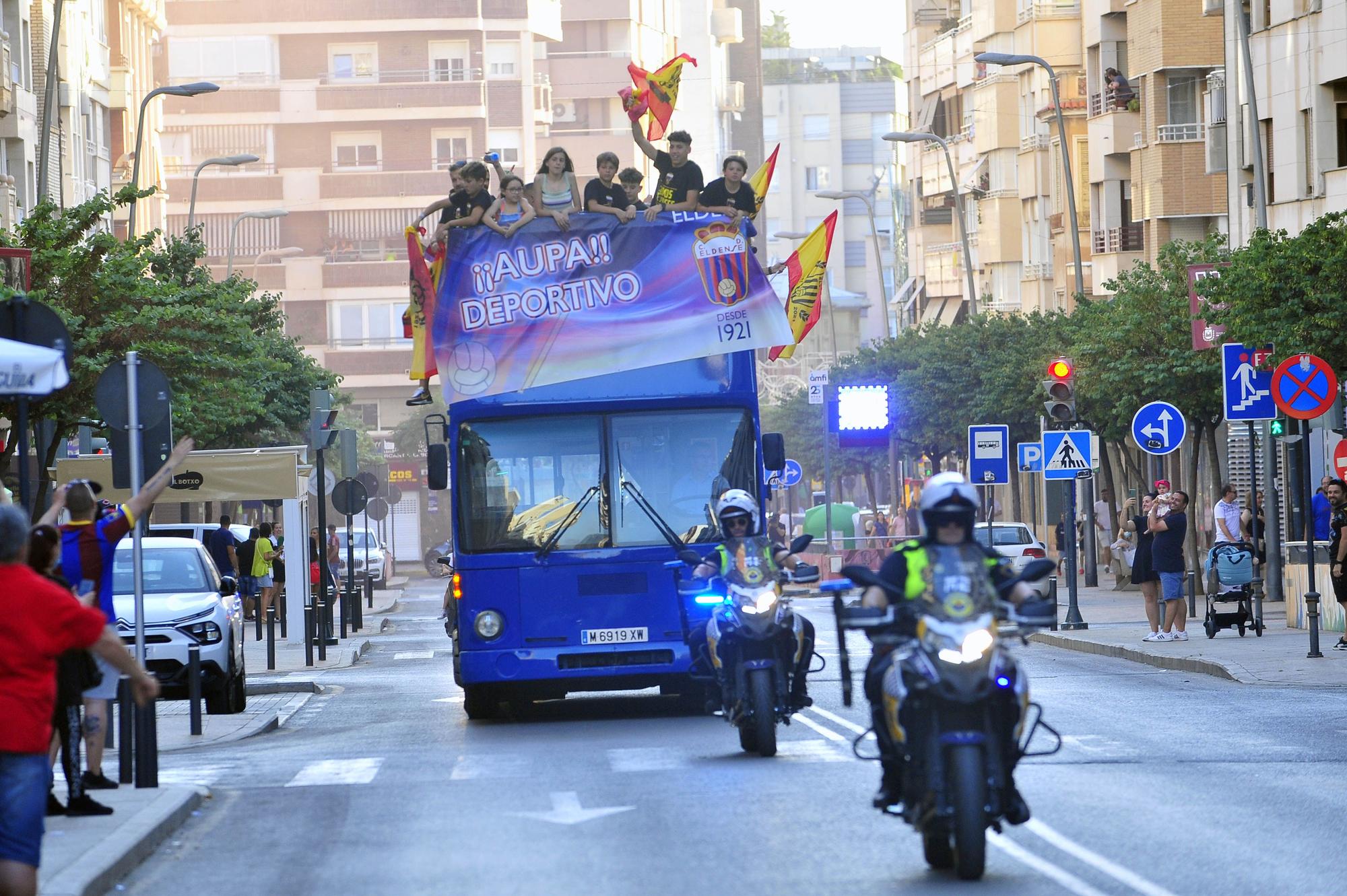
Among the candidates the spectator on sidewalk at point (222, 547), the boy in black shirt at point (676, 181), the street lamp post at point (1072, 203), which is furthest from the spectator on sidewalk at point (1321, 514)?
the spectator on sidewalk at point (222, 547)

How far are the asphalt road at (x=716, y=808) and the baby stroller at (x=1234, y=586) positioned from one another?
7850 mm

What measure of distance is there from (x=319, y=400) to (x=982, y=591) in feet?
Answer: 85.3

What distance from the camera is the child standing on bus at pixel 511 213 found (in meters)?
20.0

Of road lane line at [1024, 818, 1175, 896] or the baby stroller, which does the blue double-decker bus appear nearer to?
road lane line at [1024, 818, 1175, 896]

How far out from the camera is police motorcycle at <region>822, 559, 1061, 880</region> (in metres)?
10.6

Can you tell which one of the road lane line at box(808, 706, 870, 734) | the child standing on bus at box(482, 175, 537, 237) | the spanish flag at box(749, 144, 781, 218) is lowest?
the road lane line at box(808, 706, 870, 734)

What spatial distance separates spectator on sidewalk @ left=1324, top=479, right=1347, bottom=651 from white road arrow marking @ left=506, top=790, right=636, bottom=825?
1413 cm

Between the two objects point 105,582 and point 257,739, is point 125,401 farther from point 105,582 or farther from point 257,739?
point 257,739

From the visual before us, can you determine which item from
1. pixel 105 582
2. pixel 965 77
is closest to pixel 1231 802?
pixel 105 582

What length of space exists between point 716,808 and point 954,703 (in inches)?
→ 132

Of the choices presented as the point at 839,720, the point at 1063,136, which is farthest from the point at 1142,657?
the point at 1063,136

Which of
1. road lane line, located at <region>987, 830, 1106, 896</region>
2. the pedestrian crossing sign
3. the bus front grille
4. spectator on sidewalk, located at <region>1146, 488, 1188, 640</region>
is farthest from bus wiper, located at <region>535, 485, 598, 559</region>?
the pedestrian crossing sign

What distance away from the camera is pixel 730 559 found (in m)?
16.6

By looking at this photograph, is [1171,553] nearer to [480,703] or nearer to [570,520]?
[480,703]
